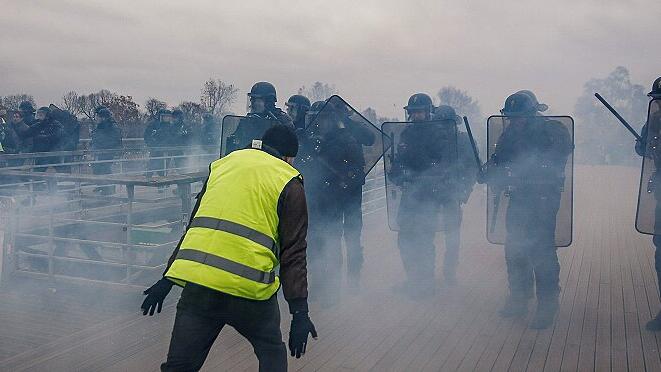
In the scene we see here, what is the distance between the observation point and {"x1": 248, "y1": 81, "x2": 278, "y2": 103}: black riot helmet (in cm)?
651

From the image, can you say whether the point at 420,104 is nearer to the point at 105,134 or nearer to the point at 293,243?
the point at 293,243

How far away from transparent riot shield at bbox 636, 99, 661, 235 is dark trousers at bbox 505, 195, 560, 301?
27.1 inches

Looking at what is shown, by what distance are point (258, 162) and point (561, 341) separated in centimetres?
334

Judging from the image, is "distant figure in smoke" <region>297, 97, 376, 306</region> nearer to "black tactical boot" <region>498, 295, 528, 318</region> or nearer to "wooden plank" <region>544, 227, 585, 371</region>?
"black tactical boot" <region>498, 295, 528, 318</region>

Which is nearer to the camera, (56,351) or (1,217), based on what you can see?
(56,351)

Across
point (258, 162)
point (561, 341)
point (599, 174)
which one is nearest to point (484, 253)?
point (561, 341)

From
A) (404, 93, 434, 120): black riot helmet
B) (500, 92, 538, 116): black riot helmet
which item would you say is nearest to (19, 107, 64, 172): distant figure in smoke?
(404, 93, 434, 120): black riot helmet

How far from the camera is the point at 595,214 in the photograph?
13195 millimetres

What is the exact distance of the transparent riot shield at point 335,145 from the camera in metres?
6.44

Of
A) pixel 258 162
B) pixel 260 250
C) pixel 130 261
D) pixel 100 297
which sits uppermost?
pixel 258 162

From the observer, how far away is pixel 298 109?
6.85m

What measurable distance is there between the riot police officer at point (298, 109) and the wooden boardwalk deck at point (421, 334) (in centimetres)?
190

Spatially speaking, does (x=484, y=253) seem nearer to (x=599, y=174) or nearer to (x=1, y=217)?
(x=1, y=217)

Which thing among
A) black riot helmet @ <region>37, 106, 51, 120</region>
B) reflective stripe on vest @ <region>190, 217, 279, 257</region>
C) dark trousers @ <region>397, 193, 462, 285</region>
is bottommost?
dark trousers @ <region>397, 193, 462, 285</region>
